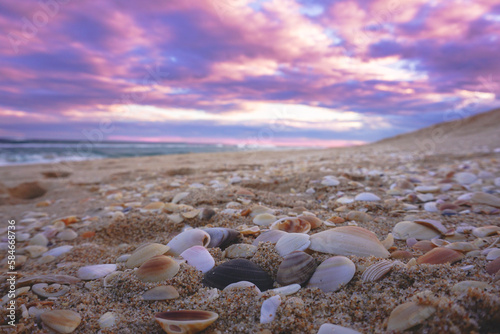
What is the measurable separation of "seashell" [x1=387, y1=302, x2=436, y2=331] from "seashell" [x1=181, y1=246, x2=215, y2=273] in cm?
91

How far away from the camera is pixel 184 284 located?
1.39m

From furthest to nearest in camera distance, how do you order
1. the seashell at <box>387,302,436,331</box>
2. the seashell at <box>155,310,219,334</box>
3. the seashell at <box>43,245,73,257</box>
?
1. the seashell at <box>43,245,73,257</box>
2. the seashell at <box>155,310,219,334</box>
3. the seashell at <box>387,302,436,331</box>

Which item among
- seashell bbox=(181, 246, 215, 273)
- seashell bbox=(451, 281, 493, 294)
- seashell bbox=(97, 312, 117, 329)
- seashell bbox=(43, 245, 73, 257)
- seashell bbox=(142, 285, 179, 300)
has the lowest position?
seashell bbox=(43, 245, 73, 257)

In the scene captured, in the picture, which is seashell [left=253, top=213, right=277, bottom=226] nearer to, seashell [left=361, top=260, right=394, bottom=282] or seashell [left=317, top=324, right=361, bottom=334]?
seashell [left=361, top=260, right=394, bottom=282]

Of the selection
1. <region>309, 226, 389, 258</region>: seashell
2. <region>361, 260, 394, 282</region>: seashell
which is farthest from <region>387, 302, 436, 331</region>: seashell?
<region>309, 226, 389, 258</region>: seashell

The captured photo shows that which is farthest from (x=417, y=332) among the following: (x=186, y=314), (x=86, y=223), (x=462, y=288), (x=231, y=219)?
(x=86, y=223)

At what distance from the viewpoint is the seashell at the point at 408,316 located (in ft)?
3.16

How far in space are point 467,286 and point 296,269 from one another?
Answer: 702mm

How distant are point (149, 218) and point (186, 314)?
63.1 inches

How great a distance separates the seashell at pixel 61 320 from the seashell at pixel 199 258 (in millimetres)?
569

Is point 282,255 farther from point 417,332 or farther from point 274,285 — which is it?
point 417,332

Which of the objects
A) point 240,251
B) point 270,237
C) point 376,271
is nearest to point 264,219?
point 270,237

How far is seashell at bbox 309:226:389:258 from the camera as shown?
1.57m

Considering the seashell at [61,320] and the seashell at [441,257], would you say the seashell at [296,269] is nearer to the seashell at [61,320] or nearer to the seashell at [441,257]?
the seashell at [441,257]
